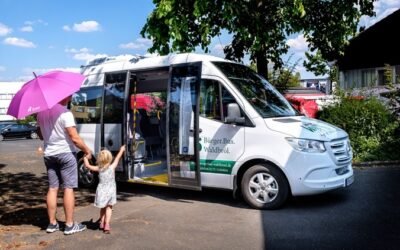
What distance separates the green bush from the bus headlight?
16.4 feet

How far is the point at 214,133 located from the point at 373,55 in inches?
727

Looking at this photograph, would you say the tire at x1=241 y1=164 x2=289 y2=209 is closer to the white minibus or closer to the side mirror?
the white minibus

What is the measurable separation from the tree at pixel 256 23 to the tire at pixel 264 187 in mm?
4642

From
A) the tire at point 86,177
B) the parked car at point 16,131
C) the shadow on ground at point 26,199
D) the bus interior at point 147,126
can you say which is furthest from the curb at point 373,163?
the parked car at point 16,131

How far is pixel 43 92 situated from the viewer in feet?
20.1

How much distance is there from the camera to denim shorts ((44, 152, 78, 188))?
6363 mm

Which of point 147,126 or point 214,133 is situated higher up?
point 147,126

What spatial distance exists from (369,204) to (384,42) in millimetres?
18090

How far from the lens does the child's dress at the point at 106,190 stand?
6.39 meters

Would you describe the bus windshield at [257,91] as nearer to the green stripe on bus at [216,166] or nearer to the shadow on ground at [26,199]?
the green stripe on bus at [216,166]

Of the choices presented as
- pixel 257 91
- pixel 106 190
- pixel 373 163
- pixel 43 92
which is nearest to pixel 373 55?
pixel 373 163

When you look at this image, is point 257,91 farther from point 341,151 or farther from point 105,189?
point 105,189

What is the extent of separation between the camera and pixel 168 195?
9016 millimetres

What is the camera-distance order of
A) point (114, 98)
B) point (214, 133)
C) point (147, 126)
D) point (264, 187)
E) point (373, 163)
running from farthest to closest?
point (373, 163)
point (147, 126)
point (114, 98)
point (214, 133)
point (264, 187)
